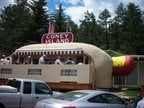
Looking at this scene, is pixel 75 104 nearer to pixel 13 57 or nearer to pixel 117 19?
pixel 13 57

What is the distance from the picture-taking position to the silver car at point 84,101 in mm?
12724

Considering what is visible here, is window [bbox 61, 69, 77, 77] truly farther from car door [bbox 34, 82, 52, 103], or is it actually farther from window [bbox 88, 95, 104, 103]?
window [bbox 88, 95, 104, 103]

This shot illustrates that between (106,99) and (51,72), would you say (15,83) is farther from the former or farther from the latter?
(51,72)

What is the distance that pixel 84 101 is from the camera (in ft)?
42.9

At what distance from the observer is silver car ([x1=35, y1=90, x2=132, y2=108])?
41.7 feet

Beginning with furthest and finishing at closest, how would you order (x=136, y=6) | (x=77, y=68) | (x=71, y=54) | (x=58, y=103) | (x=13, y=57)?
(x=136, y=6) < (x=13, y=57) < (x=71, y=54) < (x=77, y=68) < (x=58, y=103)

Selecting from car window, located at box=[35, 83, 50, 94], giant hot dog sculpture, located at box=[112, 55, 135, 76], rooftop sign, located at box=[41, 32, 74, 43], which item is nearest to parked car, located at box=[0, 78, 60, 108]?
car window, located at box=[35, 83, 50, 94]

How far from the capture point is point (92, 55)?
24.2m

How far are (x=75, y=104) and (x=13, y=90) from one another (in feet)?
12.3

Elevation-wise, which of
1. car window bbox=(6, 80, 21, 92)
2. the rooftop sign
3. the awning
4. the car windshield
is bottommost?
the car windshield

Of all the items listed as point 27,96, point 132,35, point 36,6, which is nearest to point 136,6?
point 132,35

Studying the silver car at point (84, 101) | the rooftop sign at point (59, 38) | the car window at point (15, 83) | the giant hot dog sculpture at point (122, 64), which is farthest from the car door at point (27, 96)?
the rooftop sign at point (59, 38)

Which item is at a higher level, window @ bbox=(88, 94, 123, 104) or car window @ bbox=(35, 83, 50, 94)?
car window @ bbox=(35, 83, 50, 94)

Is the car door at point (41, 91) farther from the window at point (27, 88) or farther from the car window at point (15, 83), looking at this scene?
the car window at point (15, 83)
